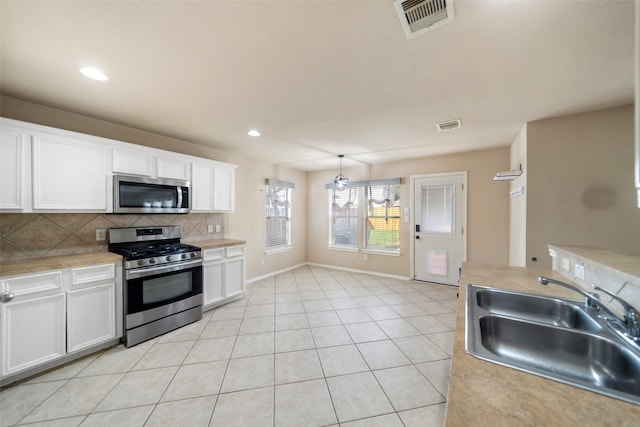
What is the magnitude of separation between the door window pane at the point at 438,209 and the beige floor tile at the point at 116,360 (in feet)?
15.1

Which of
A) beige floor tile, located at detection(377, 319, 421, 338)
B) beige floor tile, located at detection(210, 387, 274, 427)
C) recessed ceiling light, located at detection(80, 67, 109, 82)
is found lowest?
beige floor tile, located at detection(210, 387, 274, 427)

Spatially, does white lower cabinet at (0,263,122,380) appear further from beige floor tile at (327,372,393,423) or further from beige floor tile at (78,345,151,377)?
beige floor tile at (327,372,393,423)

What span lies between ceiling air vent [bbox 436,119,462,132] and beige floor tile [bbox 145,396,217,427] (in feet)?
11.5

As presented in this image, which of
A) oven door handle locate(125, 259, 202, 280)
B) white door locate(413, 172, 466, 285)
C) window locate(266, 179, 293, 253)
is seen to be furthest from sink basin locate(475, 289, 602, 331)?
window locate(266, 179, 293, 253)

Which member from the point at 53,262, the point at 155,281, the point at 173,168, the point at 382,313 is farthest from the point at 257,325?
the point at 173,168

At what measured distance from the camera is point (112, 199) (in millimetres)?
2576

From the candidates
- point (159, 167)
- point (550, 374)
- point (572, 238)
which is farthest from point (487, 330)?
point (159, 167)

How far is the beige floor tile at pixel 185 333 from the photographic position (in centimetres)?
258

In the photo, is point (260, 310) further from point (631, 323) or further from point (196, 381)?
point (631, 323)

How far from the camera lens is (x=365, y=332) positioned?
2.73m

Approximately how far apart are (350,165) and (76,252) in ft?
15.0

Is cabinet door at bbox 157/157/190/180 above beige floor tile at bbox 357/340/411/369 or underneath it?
above

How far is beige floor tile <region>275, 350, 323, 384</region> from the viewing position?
1.99 meters

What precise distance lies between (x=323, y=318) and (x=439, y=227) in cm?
284
